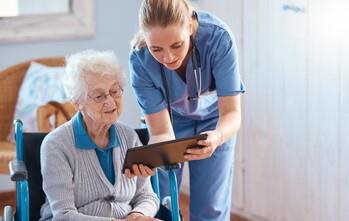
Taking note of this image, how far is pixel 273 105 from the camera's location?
3.26 m

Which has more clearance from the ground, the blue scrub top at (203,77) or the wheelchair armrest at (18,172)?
the blue scrub top at (203,77)

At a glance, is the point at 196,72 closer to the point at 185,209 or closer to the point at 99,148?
the point at 99,148

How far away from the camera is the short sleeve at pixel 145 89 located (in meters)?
2.32

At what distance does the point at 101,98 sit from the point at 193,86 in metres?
0.31

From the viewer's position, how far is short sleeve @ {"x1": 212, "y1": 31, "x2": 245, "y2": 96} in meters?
2.25

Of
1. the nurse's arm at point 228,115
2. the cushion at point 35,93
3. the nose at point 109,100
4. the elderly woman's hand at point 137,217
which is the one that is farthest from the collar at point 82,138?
the cushion at point 35,93

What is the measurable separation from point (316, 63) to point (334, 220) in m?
0.64

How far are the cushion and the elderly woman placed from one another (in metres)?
1.46

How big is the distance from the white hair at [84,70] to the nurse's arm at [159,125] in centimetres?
18

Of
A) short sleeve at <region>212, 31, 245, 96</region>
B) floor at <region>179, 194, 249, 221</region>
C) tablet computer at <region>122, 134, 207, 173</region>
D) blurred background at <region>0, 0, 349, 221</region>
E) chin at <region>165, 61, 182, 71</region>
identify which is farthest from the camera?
floor at <region>179, 194, 249, 221</region>

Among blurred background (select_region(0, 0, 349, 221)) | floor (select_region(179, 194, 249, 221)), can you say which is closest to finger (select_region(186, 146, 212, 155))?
blurred background (select_region(0, 0, 349, 221))

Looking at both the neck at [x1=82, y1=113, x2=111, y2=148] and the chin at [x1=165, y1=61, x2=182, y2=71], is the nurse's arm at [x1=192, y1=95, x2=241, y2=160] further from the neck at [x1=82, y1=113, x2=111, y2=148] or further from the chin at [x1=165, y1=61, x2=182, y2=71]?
the neck at [x1=82, y1=113, x2=111, y2=148]

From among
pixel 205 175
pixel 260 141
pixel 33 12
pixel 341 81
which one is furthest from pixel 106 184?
pixel 33 12

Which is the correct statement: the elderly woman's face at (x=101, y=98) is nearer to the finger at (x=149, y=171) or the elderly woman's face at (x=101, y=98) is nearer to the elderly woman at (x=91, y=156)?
the elderly woman at (x=91, y=156)
